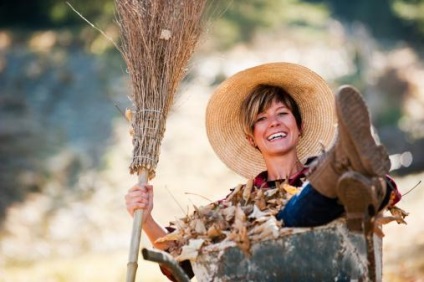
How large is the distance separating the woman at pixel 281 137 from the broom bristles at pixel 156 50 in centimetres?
21

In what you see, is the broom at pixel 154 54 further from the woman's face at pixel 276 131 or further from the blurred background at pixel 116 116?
the blurred background at pixel 116 116

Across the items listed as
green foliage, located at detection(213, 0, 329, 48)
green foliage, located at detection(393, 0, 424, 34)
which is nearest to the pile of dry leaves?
green foliage, located at detection(213, 0, 329, 48)

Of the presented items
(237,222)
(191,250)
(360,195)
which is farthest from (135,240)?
A: (360,195)

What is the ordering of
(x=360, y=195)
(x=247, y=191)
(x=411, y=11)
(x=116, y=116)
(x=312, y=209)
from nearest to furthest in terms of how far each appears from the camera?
(x=360, y=195) → (x=312, y=209) → (x=247, y=191) → (x=116, y=116) → (x=411, y=11)

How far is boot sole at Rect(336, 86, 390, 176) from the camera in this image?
2514 millimetres

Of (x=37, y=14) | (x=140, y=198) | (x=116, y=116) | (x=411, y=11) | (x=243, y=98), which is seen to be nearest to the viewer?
(x=140, y=198)

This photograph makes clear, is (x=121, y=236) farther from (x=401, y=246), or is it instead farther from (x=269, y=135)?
(x=269, y=135)

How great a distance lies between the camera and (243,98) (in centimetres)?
369

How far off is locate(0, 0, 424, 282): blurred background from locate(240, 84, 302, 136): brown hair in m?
1.87

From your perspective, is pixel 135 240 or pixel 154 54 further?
pixel 154 54

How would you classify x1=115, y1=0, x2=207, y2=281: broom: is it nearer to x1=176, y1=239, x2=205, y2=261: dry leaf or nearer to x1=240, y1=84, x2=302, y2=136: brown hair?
x1=240, y1=84, x2=302, y2=136: brown hair

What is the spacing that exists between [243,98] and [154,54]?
0.43 metres

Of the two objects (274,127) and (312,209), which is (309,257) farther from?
(274,127)

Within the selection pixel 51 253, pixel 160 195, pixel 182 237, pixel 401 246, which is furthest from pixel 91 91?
pixel 182 237
